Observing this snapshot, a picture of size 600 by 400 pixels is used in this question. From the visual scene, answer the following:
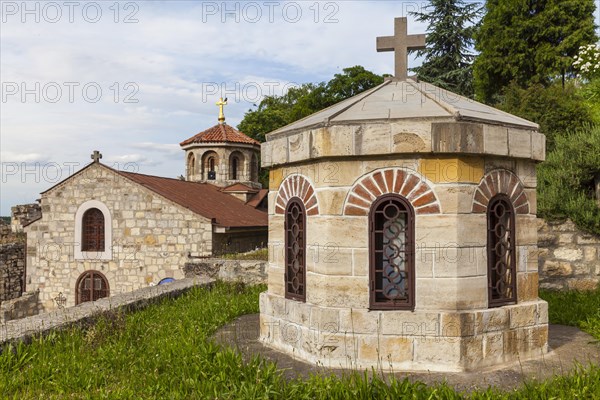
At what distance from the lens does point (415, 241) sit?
568 centimetres

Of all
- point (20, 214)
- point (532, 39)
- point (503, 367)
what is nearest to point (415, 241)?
point (503, 367)

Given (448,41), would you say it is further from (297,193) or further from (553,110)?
(297,193)

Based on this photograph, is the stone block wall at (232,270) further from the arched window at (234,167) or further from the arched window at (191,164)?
the arched window at (191,164)

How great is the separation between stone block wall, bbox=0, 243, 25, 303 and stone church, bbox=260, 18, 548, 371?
17.3 m

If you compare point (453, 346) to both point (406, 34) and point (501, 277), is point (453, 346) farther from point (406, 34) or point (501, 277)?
point (406, 34)

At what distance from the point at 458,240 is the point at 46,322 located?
17.7 ft

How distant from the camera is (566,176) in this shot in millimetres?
10289

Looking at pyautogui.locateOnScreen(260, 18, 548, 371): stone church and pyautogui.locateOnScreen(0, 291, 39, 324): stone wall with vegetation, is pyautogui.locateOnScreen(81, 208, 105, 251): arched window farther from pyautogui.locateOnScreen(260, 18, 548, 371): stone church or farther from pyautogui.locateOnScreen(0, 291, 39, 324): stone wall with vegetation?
pyautogui.locateOnScreen(260, 18, 548, 371): stone church

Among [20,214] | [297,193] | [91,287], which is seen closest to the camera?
[297,193]

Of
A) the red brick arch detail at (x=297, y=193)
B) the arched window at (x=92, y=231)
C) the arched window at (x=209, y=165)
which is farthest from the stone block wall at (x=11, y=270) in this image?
the red brick arch detail at (x=297, y=193)

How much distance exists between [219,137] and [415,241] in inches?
808

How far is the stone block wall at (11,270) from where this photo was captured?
19656mm

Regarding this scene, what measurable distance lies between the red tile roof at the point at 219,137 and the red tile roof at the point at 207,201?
2.20m

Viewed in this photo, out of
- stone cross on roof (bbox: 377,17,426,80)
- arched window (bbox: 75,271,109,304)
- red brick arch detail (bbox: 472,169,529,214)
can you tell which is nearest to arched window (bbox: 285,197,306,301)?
red brick arch detail (bbox: 472,169,529,214)
